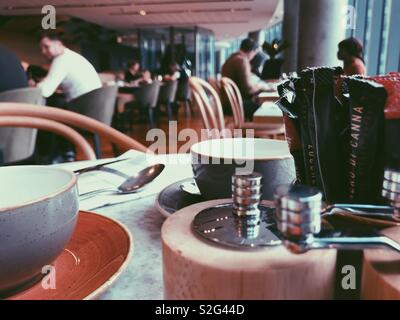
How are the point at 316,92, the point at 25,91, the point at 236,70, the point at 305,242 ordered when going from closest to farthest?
1. the point at 305,242
2. the point at 316,92
3. the point at 25,91
4. the point at 236,70

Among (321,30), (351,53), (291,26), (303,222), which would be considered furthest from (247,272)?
(291,26)

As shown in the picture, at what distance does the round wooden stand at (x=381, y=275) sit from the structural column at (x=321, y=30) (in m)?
4.84

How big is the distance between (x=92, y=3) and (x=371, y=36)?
741cm

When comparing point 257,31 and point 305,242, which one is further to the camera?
point 257,31

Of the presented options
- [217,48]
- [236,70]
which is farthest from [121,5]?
[217,48]

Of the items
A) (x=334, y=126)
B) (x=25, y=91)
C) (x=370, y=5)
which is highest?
(x=370, y=5)

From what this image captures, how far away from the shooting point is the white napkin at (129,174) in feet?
1.90

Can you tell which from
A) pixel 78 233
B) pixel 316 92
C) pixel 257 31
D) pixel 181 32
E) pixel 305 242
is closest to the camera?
pixel 305 242

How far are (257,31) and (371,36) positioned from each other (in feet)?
39.1

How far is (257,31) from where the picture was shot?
18.6 meters

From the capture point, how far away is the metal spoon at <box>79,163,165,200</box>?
604mm

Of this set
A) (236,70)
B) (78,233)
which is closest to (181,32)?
(236,70)

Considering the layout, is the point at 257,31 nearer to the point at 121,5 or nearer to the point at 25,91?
the point at 121,5
